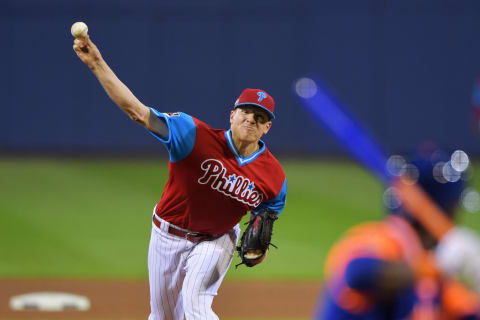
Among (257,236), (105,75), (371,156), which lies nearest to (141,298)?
(257,236)

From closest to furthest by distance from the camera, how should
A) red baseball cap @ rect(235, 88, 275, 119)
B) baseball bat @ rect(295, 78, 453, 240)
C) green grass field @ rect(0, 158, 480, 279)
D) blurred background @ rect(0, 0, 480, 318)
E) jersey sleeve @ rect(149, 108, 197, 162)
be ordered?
baseball bat @ rect(295, 78, 453, 240) < jersey sleeve @ rect(149, 108, 197, 162) < red baseball cap @ rect(235, 88, 275, 119) < green grass field @ rect(0, 158, 480, 279) < blurred background @ rect(0, 0, 480, 318)

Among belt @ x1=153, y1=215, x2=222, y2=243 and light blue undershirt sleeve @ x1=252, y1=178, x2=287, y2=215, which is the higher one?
light blue undershirt sleeve @ x1=252, y1=178, x2=287, y2=215

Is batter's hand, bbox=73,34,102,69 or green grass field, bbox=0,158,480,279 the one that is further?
green grass field, bbox=0,158,480,279

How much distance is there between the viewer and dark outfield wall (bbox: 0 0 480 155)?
57.0ft

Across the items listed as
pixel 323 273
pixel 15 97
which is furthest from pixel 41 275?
pixel 15 97

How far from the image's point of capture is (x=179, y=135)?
18.2ft

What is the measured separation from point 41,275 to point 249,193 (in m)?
5.08

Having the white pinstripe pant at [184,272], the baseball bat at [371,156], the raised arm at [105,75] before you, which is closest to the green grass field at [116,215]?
the white pinstripe pant at [184,272]

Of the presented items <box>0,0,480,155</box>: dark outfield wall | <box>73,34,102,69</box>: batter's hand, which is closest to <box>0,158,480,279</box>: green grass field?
<box>0,0,480,155</box>: dark outfield wall

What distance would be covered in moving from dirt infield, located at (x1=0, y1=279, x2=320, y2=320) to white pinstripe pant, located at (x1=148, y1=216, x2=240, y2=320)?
2.66 metres

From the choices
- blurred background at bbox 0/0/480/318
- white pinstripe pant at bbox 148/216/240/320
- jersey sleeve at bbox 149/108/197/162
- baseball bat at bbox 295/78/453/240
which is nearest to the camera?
baseball bat at bbox 295/78/453/240

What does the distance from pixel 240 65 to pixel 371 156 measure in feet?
49.3

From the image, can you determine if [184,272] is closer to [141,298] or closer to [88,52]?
[88,52]

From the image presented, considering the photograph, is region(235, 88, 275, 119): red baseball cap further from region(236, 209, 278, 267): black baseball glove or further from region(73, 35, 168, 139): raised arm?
region(73, 35, 168, 139): raised arm
